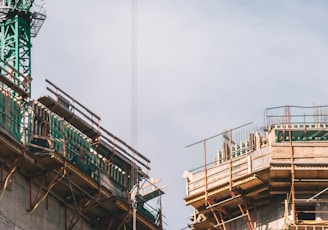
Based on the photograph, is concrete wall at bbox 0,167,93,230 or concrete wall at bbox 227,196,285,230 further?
→ concrete wall at bbox 227,196,285,230

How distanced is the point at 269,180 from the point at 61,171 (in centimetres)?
1152

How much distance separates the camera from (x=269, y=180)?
255 feet

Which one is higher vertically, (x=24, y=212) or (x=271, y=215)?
(x=24, y=212)

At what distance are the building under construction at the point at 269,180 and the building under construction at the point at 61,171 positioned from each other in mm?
4242

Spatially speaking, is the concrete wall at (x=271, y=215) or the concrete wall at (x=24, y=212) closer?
the concrete wall at (x=24, y=212)

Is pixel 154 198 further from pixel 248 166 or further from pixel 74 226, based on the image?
pixel 248 166

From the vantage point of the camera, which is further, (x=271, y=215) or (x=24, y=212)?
(x=271, y=215)

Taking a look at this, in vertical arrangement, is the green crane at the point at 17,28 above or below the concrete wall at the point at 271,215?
above

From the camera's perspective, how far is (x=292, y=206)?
77188 millimetres

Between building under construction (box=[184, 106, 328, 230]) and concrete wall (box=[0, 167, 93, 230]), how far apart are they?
24.4 feet

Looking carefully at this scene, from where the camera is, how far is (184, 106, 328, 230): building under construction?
77188 mm

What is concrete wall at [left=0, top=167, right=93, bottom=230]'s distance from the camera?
76625 mm

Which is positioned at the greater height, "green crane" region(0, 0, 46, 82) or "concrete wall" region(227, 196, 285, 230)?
"green crane" region(0, 0, 46, 82)

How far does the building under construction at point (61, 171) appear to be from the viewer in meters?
77.9
